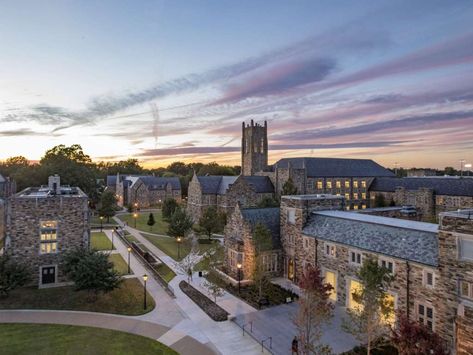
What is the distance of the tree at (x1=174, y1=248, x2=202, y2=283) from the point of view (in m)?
33.1

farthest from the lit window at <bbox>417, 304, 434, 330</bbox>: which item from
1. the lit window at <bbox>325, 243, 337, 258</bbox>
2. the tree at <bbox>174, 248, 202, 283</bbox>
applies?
the tree at <bbox>174, 248, 202, 283</bbox>

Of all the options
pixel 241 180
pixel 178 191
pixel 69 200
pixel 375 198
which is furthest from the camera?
pixel 178 191

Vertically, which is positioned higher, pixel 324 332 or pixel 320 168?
pixel 320 168

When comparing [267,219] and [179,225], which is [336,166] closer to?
[179,225]

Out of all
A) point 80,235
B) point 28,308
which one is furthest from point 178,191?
point 28,308

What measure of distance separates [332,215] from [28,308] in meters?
25.9

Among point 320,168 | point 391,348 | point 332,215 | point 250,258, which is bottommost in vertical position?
point 391,348

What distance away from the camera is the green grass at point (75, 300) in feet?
83.0

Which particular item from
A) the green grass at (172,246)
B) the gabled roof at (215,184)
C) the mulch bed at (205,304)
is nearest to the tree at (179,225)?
the green grass at (172,246)

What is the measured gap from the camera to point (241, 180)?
64.1 metres

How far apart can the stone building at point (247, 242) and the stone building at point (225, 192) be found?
84.8 feet

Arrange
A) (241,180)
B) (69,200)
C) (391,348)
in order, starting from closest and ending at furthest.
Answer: (391,348) → (69,200) → (241,180)

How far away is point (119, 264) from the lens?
37.5 metres

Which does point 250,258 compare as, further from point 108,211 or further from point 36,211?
point 108,211
